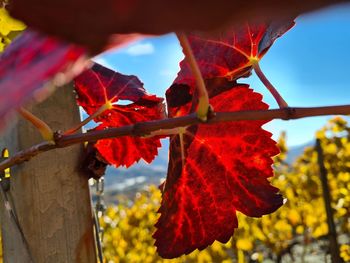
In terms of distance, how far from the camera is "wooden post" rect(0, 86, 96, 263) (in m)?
0.68

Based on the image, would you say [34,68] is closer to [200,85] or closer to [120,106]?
[200,85]

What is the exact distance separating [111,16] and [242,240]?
4.34m

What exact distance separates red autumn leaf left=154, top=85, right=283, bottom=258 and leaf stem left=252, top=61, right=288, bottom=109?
22 mm

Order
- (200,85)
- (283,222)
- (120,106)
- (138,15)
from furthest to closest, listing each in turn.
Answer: (283,222) → (120,106) → (200,85) → (138,15)

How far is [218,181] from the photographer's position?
0.50 m

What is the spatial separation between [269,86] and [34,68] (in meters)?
0.32

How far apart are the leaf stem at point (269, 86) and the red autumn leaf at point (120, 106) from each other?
0.47ft

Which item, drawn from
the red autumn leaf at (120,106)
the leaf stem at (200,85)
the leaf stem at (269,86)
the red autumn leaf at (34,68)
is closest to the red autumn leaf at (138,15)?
the red autumn leaf at (34,68)

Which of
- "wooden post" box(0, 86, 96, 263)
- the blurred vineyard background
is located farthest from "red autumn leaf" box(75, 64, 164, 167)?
the blurred vineyard background

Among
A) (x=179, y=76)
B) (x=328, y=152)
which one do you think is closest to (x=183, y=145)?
(x=179, y=76)

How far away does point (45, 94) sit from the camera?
147 mm

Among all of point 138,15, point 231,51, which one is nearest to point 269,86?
point 231,51

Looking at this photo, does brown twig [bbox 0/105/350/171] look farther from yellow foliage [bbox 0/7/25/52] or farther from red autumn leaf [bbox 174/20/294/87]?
yellow foliage [bbox 0/7/25/52]

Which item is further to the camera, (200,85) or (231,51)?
(231,51)
